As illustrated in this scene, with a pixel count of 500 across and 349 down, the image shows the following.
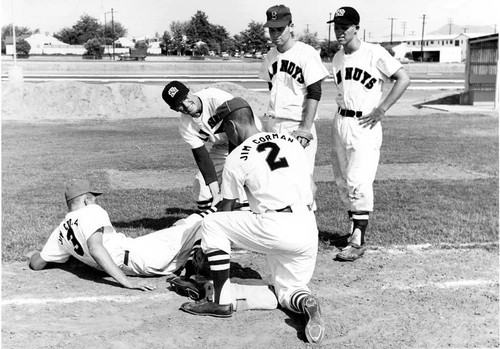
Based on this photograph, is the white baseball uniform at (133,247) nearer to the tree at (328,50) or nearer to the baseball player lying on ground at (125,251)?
the baseball player lying on ground at (125,251)

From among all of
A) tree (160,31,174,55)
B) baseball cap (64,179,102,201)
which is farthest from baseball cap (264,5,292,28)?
tree (160,31,174,55)

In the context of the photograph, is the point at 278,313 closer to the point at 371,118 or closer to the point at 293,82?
the point at 371,118

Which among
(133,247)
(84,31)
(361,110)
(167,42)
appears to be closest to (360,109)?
(361,110)

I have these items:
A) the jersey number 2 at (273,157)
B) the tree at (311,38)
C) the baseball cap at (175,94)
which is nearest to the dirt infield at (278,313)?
the jersey number 2 at (273,157)

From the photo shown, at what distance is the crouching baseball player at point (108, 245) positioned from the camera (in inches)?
223

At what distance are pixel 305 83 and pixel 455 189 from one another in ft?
16.7

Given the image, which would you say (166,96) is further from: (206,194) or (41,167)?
(41,167)

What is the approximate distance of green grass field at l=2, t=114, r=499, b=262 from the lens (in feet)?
26.5

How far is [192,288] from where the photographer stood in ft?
18.5

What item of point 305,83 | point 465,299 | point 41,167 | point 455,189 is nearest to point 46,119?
point 41,167

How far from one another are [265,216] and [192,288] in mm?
1149

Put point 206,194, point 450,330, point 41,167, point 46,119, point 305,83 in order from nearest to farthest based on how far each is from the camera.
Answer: point 450,330
point 305,83
point 206,194
point 41,167
point 46,119

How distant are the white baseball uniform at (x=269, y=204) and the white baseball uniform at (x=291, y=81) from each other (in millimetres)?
1820

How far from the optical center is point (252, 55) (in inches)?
3044
